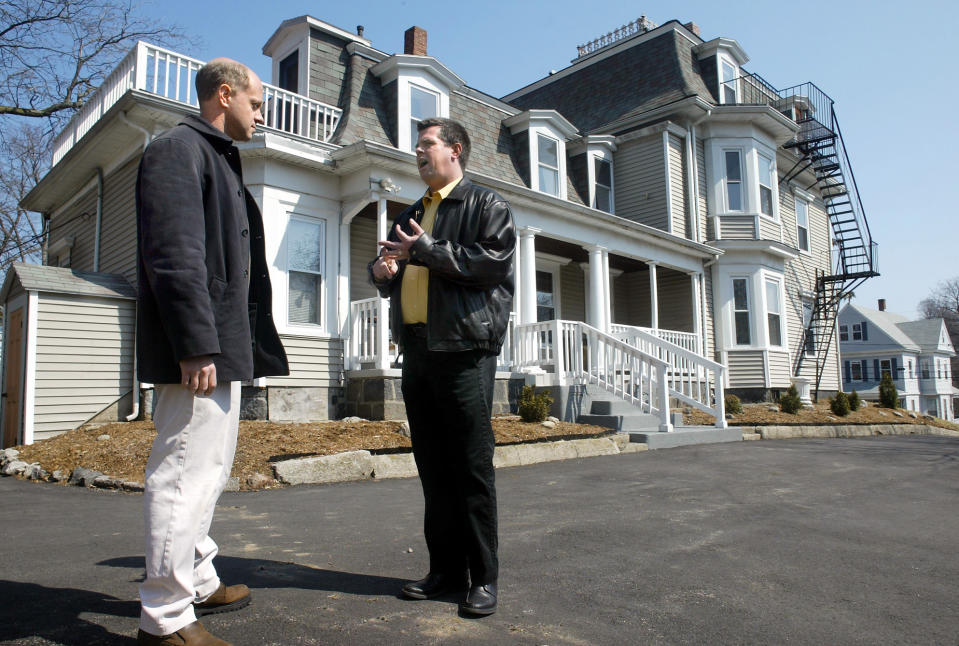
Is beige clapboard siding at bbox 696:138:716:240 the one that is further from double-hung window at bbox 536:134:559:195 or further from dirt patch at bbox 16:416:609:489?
dirt patch at bbox 16:416:609:489

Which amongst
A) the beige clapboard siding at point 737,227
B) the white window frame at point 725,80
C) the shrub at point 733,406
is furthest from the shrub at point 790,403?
the white window frame at point 725,80

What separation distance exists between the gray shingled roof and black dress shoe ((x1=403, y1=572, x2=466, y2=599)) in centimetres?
849

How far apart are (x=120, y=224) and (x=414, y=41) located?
24.4ft

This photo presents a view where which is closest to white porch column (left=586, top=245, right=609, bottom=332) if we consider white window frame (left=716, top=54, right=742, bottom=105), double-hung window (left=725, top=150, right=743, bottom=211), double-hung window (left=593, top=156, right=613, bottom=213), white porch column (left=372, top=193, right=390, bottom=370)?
double-hung window (left=593, top=156, right=613, bottom=213)

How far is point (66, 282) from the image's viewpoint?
9.27 m

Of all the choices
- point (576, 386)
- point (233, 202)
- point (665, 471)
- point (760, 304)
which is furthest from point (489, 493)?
point (760, 304)

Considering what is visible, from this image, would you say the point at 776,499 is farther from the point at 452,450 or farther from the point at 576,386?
the point at 576,386

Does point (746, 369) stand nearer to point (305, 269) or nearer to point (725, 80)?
point (725, 80)

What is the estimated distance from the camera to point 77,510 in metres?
4.57

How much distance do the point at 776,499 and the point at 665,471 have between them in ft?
5.35

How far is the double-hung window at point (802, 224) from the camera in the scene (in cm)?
2150

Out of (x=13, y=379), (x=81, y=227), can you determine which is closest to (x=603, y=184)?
(x=81, y=227)

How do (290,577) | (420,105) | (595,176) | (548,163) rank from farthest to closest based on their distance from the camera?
(595,176)
(548,163)
(420,105)
(290,577)

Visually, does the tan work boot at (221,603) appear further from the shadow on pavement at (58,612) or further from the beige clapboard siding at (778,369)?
the beige clapboard siding at (778,369)
